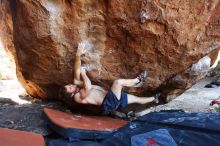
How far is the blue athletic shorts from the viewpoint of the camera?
405cm

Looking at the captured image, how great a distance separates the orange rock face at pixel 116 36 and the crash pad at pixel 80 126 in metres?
0.51

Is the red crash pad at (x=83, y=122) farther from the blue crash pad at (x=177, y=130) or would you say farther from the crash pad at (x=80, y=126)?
the blue crash pad at (x=177, y=130)

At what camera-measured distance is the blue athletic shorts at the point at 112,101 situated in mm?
4046

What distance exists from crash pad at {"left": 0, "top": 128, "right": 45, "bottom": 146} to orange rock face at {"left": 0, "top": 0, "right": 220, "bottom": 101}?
1.11 m

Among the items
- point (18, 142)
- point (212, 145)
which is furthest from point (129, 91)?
point (18, 142)

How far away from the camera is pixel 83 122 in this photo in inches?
157

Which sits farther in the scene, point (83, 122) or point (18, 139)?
point (83, 122)

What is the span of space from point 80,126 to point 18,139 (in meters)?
0.78

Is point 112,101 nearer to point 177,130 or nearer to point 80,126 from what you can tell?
point 80,126

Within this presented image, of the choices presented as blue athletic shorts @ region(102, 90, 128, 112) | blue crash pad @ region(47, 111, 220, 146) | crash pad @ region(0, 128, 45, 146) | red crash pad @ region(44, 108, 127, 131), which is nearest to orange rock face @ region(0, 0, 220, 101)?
blue athletic shorts @ region(102, 90, 128, 112)

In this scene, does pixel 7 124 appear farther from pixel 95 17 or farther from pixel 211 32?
pixel 211 32

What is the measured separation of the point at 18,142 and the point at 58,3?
5.53 ft

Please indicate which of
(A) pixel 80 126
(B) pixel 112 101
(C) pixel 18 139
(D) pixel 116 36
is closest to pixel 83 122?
(A) pixel 80 126

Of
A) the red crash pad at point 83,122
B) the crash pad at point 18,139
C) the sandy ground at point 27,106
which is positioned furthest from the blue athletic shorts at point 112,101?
the crash pad at point 18,139
